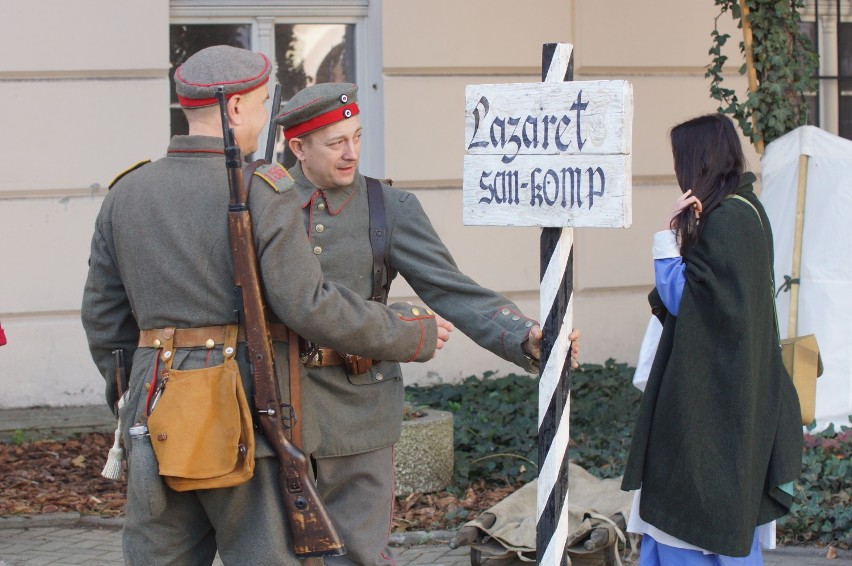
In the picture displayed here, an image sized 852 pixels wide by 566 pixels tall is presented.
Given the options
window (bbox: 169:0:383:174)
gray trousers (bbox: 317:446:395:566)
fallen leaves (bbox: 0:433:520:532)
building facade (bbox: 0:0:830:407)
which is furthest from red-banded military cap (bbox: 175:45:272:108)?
window (bbox: 169:0:383:174)

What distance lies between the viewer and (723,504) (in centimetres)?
398

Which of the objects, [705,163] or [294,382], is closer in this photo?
[294,382]

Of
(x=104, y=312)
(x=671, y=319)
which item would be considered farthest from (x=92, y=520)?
(x=671, y=319)

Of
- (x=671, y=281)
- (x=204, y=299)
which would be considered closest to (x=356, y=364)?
(x=204, y=299)

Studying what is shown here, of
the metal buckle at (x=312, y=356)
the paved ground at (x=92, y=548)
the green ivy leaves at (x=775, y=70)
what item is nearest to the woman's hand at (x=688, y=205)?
the metal buckle at (x=312, y=356)

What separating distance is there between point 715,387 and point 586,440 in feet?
9.27

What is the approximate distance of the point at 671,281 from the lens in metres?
4.11

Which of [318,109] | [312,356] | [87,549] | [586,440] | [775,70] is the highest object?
[775,70]

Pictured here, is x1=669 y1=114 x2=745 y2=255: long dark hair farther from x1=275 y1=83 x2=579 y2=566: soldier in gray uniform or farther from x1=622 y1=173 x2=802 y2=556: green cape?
x1=275 y1=83 x2=579 y2=566: soldier in gray uniform

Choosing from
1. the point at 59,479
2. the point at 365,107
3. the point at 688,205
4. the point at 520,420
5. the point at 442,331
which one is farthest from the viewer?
the point at 365,107

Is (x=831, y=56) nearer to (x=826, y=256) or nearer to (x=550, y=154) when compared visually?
(x=826, y=256)

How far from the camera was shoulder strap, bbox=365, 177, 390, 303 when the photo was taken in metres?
3.83

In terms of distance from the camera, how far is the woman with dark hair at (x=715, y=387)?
398 centimetres

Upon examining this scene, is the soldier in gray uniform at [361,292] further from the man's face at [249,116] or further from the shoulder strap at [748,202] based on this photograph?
the shoulder strap at [748,202]
